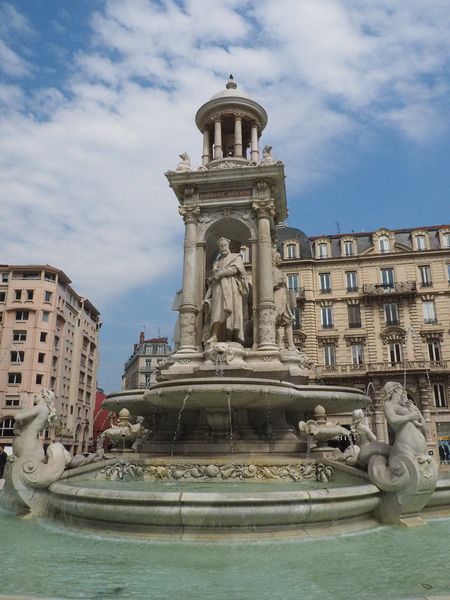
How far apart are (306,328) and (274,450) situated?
36835 mm

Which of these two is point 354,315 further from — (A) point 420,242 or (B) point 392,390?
(B) point 392,390

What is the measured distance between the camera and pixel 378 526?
647cm

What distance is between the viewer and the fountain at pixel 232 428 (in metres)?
5.75

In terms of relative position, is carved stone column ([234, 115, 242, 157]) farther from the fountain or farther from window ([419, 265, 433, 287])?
window ([419, 265, 433, 287])

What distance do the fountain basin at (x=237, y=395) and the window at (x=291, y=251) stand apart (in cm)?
3854

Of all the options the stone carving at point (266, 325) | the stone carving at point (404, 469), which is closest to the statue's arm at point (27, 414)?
the stone carving at point (404, 469)

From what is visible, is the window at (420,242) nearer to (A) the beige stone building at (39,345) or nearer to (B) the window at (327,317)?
(B) the window at (327,317)

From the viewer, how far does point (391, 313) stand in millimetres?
45531

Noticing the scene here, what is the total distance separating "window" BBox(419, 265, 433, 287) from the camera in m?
45.7

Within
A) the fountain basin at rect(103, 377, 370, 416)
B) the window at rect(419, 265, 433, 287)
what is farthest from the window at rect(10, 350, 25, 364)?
the fountain basin at rect(103, 377, 370, 416)

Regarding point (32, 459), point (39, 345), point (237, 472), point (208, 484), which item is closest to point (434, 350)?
point (237, 472)

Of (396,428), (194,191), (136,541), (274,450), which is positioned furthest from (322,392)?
(194,191)

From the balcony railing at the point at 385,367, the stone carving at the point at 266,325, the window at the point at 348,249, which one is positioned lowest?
the stone carving at the point at 266,325

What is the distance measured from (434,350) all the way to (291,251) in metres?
A: 16.9
